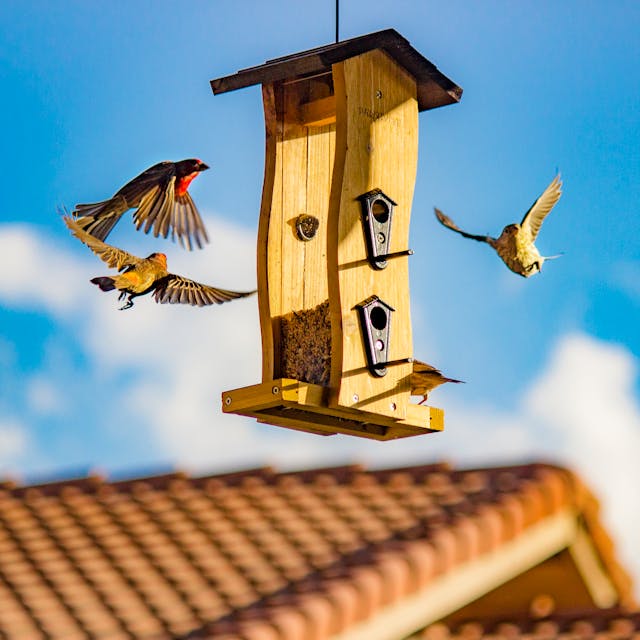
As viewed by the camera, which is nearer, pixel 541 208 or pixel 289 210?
pixel 289 210

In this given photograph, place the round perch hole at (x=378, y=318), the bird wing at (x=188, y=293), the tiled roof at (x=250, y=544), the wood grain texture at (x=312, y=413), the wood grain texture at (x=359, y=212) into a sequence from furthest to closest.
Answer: the bird wing at (x=188, y=293)
the round perch hole at (x=378, y=318)
the wood grain texture at (x=359, y=212)
the wood grain texture at (x=312, y=413)
the tiled roof at (x=250, y=544)

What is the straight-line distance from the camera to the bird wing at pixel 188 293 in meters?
6.07

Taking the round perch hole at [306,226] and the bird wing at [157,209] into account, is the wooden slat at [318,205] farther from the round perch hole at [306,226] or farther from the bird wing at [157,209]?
the bird wing at [157,209]

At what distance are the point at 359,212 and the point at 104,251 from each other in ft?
2.88

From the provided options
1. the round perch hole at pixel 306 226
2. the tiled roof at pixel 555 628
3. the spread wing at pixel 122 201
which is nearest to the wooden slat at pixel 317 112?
the round perch hole at pixel 306 226

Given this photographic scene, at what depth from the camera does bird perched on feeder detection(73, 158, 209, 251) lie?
6020mm

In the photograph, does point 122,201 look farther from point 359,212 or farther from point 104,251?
point 359,212

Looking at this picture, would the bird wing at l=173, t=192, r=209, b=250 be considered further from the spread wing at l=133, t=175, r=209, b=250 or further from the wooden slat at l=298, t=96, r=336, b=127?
the wooden slat at l=298, t=96, r=336, b=127

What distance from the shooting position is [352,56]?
584 centimetres

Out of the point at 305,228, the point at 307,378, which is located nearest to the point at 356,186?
the point at 305,228

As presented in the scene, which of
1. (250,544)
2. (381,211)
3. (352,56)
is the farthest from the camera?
(381,211)

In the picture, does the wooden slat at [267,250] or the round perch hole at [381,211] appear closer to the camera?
the wooden slat at [267,250]

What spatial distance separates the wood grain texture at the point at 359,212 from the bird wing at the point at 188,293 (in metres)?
0.45

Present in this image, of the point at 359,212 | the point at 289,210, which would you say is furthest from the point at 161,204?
the point at 359,212
